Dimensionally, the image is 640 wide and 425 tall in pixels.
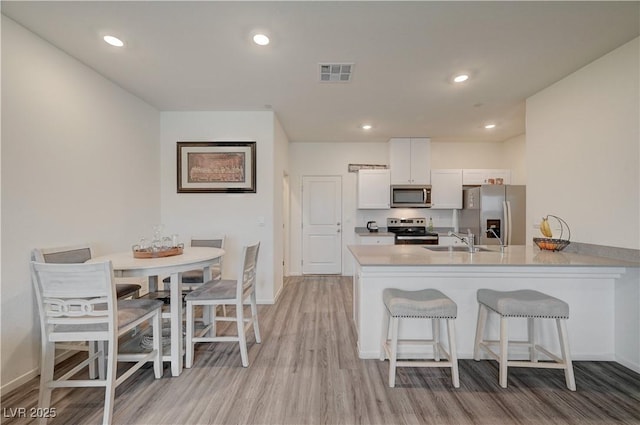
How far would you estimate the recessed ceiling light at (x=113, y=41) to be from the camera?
2.12m

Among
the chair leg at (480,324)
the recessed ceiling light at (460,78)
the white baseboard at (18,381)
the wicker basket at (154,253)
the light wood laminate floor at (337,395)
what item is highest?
the recessed ceiling light at (460,78)

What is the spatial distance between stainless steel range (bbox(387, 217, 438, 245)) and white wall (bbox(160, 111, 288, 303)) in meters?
2.35

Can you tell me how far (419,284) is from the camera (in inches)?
91.7

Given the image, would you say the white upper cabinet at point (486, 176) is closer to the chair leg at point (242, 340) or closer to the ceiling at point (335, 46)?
the ceiling at point (335, 46)

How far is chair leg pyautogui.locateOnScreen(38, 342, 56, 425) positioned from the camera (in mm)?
1600

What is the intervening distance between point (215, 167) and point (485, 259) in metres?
3.30

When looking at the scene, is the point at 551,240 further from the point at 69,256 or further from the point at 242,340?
the point at 69,256

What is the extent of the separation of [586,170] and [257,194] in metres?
3.52

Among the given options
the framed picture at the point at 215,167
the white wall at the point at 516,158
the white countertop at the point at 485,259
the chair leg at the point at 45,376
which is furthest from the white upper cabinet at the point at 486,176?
the chair leg at the point at 45,376

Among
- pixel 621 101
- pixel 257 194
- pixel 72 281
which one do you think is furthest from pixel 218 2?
pixel 621 101

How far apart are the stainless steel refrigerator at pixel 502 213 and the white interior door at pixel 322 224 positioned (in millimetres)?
2384

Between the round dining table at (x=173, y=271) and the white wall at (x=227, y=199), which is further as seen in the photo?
the white wall at (x=227, y=199)

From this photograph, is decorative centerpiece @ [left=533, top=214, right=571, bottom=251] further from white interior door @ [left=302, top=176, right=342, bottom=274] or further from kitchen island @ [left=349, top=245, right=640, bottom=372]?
white interior door @ [left=302, top=176, right=342, bottom=274]

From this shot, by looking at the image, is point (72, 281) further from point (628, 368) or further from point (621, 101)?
point (621, 101)
